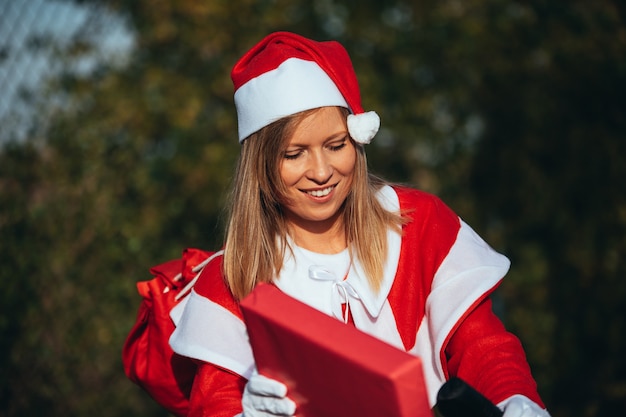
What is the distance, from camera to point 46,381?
3947 mm

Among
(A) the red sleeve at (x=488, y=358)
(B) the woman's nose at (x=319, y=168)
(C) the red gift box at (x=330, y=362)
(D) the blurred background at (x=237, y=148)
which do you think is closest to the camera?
(C) the red gift box at (x=330, y=362)

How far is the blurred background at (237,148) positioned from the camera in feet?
13.4

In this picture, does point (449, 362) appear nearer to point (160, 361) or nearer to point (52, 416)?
point (160, 361)

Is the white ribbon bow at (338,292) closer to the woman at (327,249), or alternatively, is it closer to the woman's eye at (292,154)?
the woman at (327,249)

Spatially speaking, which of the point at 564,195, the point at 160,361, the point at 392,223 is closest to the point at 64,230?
the point at 160,361

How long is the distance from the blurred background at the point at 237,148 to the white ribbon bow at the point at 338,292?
1.99 meters

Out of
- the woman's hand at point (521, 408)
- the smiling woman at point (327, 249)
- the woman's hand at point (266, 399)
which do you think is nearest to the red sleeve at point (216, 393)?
the smiling woman at point (327, 249)

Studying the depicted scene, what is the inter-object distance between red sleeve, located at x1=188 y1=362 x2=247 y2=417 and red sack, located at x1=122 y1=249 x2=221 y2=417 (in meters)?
0.23

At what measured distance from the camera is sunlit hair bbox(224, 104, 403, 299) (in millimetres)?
2291

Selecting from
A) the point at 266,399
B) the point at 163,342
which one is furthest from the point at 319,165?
the point at 163,342

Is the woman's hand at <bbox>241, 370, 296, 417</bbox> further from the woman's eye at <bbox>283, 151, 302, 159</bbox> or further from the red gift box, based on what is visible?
the woman's eye at <bbox>283, 151, 302, 159</bbox>

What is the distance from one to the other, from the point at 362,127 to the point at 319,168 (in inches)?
6.6

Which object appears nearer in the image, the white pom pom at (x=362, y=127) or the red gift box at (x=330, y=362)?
the red gift box at (x=330, y=362)

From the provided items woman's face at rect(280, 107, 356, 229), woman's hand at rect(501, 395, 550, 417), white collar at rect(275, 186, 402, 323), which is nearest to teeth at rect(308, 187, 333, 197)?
woman's face at rect(280, 107, 356, 229)
